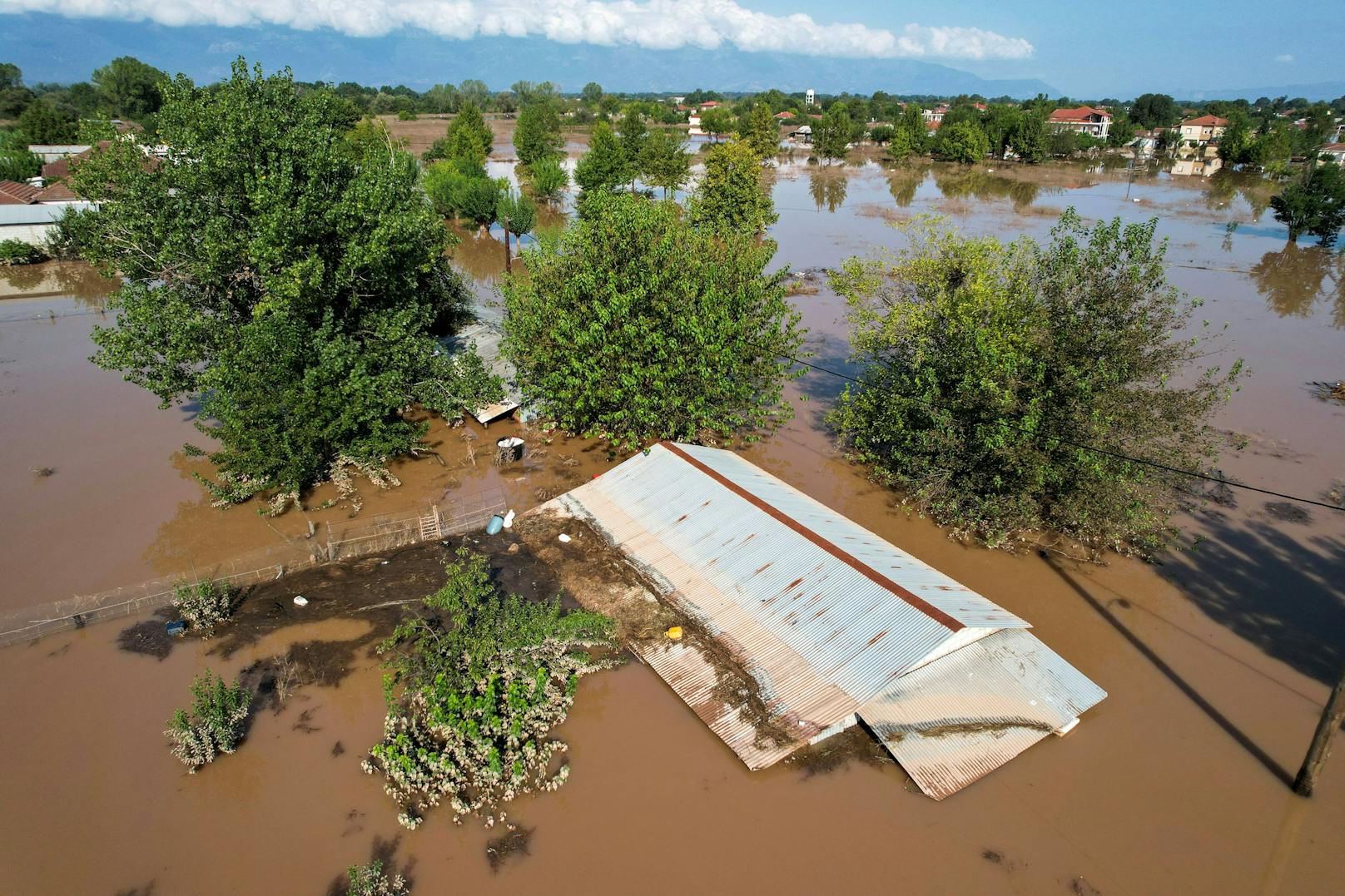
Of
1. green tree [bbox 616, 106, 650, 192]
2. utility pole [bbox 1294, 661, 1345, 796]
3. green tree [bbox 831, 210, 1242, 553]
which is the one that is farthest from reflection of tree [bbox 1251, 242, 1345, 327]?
green tree [bbox 616, 106, 650, 192]

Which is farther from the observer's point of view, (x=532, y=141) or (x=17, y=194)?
(x=532, y=141)

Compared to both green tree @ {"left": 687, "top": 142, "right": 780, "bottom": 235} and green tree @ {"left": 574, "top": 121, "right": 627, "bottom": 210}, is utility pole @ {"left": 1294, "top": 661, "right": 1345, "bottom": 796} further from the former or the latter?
green tree @ {"left": 574, "top": 121, "right": 627, "bottom": 210}

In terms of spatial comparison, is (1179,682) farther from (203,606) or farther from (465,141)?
(465,141)

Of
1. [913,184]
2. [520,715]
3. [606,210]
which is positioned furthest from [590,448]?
[913,184]

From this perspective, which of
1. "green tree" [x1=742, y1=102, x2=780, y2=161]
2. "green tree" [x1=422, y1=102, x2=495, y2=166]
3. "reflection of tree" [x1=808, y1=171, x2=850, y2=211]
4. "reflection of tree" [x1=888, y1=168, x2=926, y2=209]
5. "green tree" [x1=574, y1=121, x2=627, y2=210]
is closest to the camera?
"green tree" [x1=574, y1=121, x2=627, y2=210]

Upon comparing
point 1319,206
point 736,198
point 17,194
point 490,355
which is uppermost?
point 1319,206

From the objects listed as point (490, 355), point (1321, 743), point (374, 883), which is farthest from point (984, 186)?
point (374, 883)

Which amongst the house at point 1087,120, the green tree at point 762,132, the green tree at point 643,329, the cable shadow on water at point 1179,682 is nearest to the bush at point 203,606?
the green tree at point 643,329
